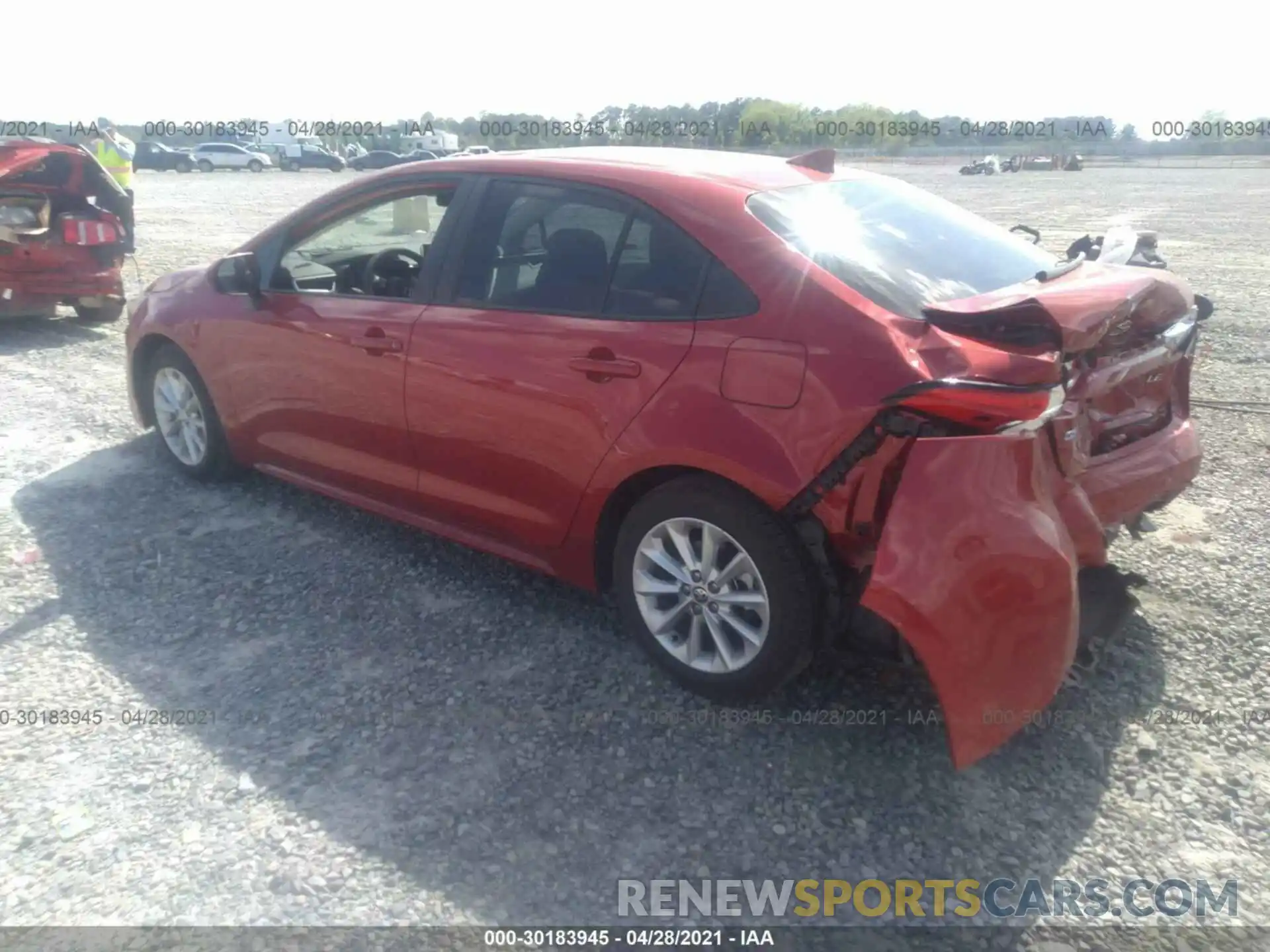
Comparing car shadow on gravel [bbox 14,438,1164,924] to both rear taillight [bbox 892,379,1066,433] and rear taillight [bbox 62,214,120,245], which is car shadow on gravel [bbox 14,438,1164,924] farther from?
rear taillight [bbox 62,214,120,245]

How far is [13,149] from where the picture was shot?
8844mm

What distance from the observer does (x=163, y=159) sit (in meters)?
48.5

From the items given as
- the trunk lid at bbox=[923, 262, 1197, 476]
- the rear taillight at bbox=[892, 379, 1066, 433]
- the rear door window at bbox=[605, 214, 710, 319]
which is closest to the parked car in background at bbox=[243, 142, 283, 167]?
the rear door window at bbox=[605, 214, 710, 319]

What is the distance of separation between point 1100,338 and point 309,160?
56182 millimetres

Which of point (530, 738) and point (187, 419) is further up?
point (187, 419)

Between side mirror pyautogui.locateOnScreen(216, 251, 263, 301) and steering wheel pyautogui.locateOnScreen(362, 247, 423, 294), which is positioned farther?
side mirror pyautogui.locateOnScreen(216, 251, 263, 301)

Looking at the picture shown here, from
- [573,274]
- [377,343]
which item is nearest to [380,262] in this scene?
[377,343]

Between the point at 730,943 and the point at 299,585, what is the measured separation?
2.51 metres

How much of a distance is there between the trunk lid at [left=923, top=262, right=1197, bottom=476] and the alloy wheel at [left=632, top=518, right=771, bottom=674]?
969 millimetres

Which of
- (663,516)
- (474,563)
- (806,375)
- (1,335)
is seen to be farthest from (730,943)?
(1,335)

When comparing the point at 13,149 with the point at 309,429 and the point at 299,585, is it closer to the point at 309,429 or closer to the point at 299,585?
the point at 309,429

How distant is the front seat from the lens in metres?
3.61

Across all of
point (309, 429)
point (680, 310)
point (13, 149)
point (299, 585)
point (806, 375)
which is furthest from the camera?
point (13, 149)

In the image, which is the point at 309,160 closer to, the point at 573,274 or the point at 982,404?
the point at 573,274
